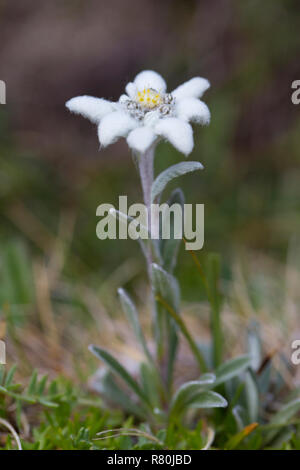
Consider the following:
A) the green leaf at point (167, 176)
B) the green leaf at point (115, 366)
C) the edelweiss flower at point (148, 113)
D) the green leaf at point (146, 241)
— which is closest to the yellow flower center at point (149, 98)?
the edelweiss flower at point (148, 113)

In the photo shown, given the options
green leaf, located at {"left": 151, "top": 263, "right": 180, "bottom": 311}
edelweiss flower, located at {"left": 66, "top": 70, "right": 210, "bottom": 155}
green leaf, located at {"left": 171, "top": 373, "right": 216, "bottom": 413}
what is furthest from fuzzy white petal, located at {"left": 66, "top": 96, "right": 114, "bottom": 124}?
green leaf, located at {"left": 171, "top": 373, "right": 216, "bottom": 413}

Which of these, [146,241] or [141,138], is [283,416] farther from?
[141,138]

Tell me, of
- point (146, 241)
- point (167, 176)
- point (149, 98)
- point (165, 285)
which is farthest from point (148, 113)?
point (165, 285)

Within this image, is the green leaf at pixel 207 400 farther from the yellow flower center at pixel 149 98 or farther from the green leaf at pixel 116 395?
the yellow flower center at pixel 149 98

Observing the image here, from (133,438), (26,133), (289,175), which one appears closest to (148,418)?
(133,438)

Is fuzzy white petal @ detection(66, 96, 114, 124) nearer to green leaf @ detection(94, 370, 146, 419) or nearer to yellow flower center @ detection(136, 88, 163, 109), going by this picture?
yellow flower center @ detection(136, 88, 163, 109)

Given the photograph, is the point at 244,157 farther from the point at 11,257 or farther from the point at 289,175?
the point at 11,257
